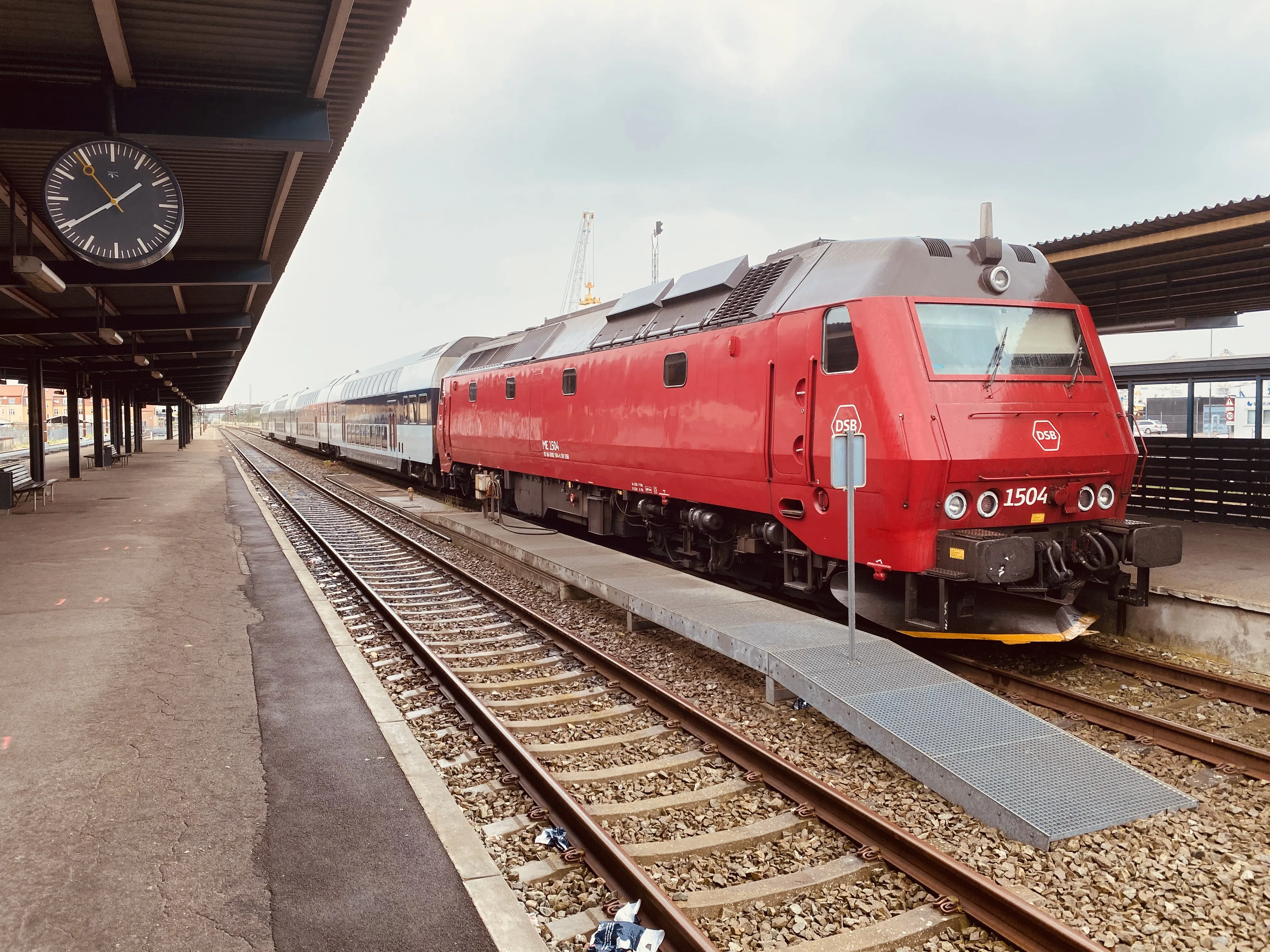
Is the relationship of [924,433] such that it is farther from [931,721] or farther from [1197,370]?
[1197,370]

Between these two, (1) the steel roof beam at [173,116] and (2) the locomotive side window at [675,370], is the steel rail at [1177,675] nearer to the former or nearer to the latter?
(2) the locomotive side window at [675,370]

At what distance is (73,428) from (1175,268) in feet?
97.9

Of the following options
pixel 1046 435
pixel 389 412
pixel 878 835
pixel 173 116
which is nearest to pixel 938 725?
pixel 878 835

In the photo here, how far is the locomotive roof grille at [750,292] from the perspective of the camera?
8547 millimetres

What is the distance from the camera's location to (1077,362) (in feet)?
24.5

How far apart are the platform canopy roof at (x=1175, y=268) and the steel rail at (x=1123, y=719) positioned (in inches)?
216

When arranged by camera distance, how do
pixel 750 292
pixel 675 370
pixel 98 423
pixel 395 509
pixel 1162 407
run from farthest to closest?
pixel 98 423
pixel 1162 407
pixel 395 509
pixel 675 370
pixel 750 292

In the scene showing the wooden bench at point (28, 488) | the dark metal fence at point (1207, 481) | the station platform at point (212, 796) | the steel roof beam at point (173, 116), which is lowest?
the station platform at point (212, 796)

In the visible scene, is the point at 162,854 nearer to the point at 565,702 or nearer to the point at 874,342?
the point at 565,702

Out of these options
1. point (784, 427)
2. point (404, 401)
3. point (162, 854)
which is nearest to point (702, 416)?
point (784, 427)

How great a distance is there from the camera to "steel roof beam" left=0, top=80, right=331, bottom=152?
7.30 metres

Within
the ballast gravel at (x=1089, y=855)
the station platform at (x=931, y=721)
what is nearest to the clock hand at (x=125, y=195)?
the ballast gravel at (x=1089, y=855)

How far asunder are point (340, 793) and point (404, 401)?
20285 millimetres

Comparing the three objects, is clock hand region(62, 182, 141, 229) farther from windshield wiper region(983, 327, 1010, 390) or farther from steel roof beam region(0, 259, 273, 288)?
windshield wiper region(983, 327, 1010, 390)
